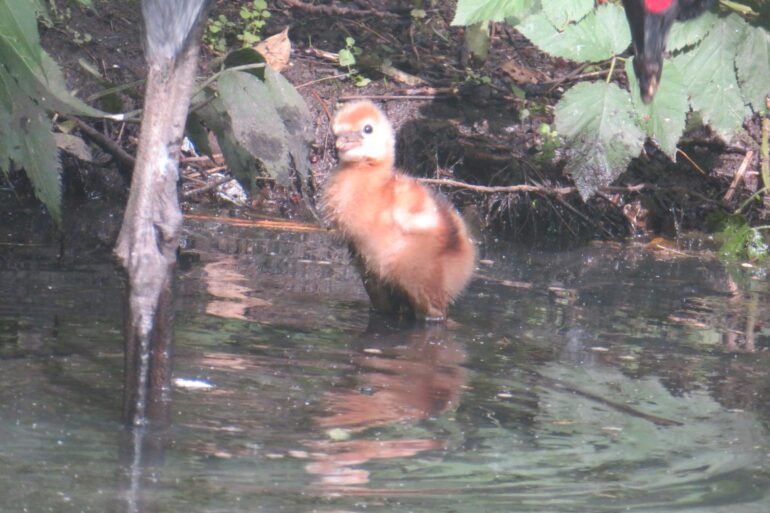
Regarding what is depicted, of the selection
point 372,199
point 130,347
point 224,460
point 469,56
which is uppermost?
point 469,56

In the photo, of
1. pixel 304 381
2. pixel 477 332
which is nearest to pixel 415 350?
pixel 477 332

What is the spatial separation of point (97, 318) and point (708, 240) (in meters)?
3.88

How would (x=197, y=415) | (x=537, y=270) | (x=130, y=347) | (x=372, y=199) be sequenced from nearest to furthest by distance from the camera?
(x=130, y=347)
(x=197, y=415)
(x=372, y=199)
(x=537, y=270)

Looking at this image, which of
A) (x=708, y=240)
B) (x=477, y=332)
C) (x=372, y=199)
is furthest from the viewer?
(x=708, y=240)

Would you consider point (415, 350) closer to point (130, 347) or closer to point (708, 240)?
point (130, 347)

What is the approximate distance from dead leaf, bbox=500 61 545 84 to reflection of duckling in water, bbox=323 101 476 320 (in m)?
2.64

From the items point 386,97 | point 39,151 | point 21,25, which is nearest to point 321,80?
point 386,97

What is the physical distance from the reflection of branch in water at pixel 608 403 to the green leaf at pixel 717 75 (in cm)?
140

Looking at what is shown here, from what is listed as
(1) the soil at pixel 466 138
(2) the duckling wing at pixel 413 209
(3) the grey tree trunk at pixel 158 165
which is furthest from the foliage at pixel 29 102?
(1) the soil at pixel 466 138

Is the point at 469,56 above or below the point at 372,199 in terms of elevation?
above

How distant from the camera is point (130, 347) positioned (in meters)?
2.90

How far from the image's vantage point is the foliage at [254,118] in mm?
4023

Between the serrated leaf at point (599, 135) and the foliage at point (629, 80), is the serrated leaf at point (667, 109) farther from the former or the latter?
the serrated leaf at point (599, 135)

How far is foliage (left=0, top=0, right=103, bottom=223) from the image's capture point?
3123mm
